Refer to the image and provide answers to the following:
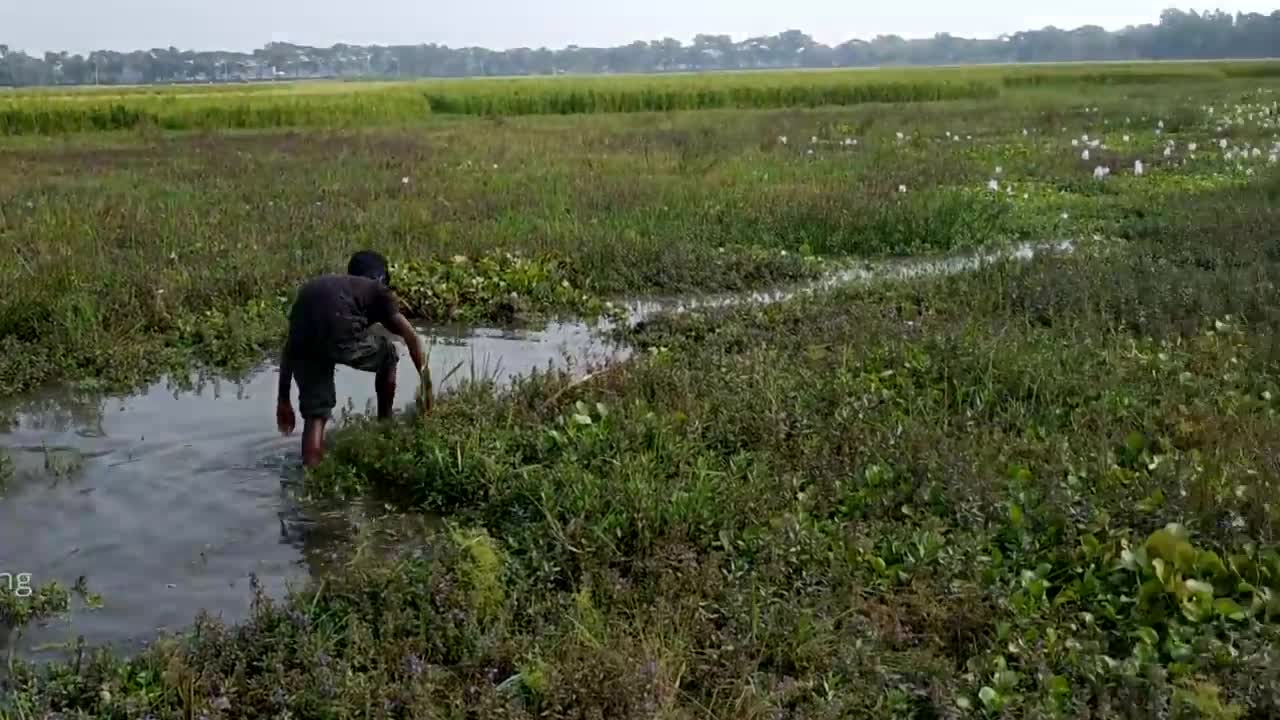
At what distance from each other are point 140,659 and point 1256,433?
204 inches

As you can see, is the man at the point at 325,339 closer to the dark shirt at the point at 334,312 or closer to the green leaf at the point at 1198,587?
the dark shirt at the point at 334,312

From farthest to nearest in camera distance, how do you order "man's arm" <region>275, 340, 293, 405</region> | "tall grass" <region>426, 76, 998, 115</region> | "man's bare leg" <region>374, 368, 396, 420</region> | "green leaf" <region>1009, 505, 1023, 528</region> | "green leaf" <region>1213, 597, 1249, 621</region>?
"tall grass" <region>426, 76, 998, 115</region>
"man's bare leg" <region>374, 368, 396, 420</region>
"man's arm" <region>275, 340, 293, 405</region>
"green leaf" <region>1009, 505, 1023, 528</region>
"green leaf" <region>1213, 597, 1249, 621</region>

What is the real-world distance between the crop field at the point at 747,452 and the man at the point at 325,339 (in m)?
0.22

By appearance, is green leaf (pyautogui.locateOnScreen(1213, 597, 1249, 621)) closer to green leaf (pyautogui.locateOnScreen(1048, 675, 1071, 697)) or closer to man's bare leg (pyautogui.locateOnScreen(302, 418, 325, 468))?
green leaf (pyautogui.locateOnScreen(1048, 675, 1071, 697))

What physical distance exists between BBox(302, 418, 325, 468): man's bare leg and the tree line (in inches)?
3134

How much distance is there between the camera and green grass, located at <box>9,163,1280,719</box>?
3.98 meters

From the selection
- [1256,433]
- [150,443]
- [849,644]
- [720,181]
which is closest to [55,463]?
[150,443]

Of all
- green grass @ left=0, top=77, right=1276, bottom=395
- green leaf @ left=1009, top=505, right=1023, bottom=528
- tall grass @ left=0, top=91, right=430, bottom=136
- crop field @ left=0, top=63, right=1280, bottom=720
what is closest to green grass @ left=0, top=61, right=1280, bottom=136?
tall grass @ left=0, top=91, right=430, bottom=136

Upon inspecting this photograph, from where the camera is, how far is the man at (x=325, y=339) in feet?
20.8

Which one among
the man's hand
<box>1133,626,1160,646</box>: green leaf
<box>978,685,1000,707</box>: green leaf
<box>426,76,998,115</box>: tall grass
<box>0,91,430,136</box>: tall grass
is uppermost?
<box>426,76,998,115</box>: tall grass

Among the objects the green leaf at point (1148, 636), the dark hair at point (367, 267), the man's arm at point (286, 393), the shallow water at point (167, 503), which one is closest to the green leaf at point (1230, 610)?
the green leaf at point (1148, 636)

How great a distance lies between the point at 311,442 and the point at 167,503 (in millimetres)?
776

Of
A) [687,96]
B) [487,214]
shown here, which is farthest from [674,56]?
[487,214]

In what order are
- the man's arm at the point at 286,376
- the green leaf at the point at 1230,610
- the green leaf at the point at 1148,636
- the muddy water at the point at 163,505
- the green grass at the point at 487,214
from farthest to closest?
the green grass at the point at 487,214, the man's arm at the point at 286,376, the muddy water at the point at 163,505, the green leaf at the point at 1230,610, the green leaf at the point at 1148,636
